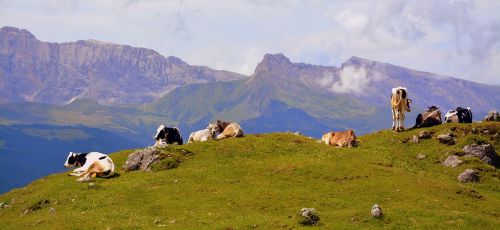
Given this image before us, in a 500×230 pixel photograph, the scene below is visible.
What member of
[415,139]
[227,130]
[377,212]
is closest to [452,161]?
[415,139]

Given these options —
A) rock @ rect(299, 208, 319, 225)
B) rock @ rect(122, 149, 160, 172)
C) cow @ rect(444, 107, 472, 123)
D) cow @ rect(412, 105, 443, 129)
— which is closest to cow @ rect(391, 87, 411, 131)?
cow @ rect(412, 105, 443, 129)

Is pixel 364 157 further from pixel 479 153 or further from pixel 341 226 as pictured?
pixel 341 226

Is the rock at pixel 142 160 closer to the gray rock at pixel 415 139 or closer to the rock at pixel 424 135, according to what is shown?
the gray rock at pixel 415 139

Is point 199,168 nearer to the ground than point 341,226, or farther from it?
farther from it

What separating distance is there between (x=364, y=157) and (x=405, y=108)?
13261mm

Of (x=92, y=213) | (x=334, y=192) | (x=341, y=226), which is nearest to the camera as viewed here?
(x=341, y=226)

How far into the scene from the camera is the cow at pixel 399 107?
184 ft

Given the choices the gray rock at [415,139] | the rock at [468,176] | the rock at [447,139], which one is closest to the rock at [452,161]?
the rock at [468,176]

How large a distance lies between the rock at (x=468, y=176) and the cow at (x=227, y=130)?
1929 cm

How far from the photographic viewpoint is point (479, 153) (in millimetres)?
49031

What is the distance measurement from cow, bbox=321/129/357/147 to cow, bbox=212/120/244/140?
775 centimetres

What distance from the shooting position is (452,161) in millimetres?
47344

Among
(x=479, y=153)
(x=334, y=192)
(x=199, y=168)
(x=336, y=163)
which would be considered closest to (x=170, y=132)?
(x=199, y=168)

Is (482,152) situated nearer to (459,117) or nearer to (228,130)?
(459,117)
